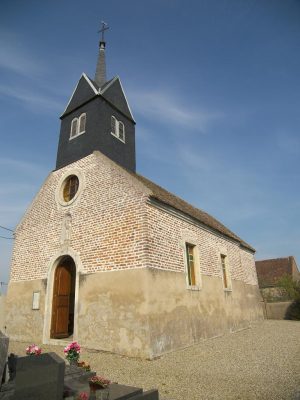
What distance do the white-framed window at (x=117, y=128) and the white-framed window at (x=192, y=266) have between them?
6086 millimetres

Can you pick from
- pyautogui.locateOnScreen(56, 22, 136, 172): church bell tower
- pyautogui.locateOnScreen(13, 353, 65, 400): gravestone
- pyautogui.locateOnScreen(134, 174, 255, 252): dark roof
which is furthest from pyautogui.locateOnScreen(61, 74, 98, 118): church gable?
pyautogui.locateOnScreen(13, 353, 65, 400): gravestone

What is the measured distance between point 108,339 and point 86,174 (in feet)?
19.9

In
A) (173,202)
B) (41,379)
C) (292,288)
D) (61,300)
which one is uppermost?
(173,202)

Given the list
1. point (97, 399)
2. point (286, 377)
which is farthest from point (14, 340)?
point (286, 377)

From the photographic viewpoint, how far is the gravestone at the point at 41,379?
356 centimetres

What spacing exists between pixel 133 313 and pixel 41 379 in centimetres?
418

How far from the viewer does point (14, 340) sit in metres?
10.8

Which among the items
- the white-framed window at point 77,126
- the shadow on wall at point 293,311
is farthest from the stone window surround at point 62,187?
the shadow on wall at point 293,311

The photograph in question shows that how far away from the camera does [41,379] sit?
3686mm

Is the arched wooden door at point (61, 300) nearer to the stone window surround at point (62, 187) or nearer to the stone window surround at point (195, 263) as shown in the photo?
the stone window surround at point (62, 187)

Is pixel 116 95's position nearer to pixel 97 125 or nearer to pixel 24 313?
pixel 97 125

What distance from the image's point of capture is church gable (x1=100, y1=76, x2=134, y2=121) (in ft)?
43.2

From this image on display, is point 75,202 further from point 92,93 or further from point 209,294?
point 209,294

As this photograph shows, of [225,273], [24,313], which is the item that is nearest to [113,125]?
[24,313]
